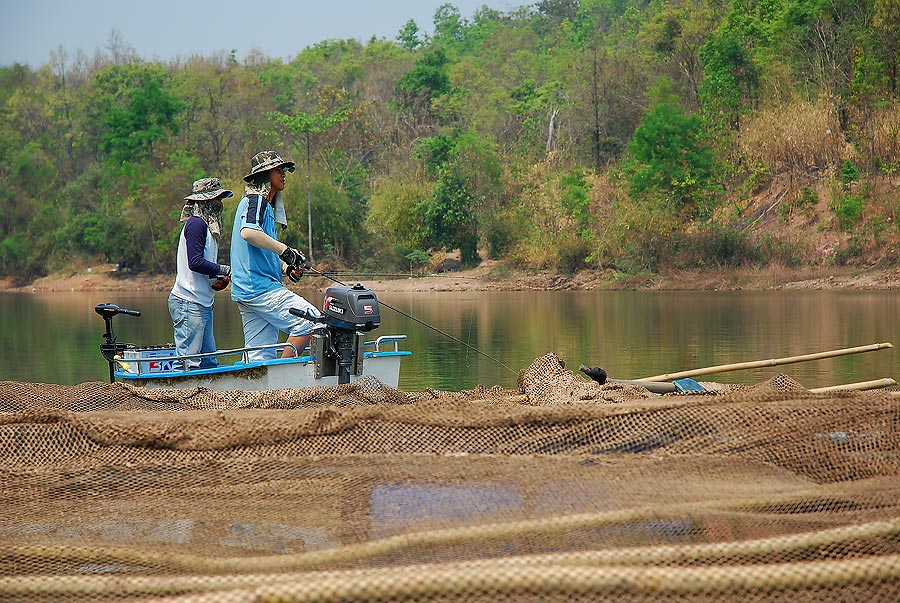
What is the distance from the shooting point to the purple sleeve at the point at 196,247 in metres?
9.34

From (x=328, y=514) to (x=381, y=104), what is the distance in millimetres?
61585

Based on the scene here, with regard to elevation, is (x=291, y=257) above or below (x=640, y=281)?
above

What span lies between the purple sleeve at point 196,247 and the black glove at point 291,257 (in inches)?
26.1

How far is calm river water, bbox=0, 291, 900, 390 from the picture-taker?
47.3 ft

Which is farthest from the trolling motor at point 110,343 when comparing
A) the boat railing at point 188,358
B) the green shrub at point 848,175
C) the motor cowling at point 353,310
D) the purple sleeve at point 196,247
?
the green shrub at point 848,175

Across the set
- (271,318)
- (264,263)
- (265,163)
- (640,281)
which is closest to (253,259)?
(264,263)

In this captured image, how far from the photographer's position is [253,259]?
30.0ft

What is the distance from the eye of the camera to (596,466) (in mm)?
5117

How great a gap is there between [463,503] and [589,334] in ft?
50.0

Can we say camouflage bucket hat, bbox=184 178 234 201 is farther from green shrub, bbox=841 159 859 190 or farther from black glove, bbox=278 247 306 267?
green shrub, bbox=841 159 859 190

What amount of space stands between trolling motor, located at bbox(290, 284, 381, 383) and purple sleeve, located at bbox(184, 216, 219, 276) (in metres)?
1.07

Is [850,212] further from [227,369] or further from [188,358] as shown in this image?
[227,369]

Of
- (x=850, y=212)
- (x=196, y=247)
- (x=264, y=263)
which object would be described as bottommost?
(x=850, y=212)

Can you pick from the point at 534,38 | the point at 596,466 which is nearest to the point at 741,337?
the point at 596,466
